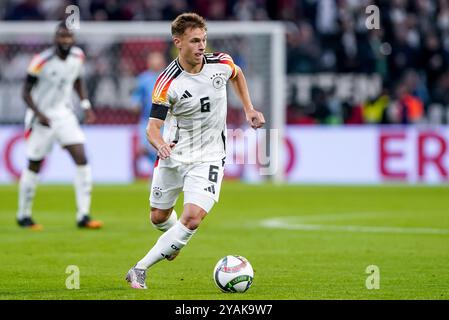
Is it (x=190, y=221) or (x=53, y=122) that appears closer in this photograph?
(x=190, y=221)

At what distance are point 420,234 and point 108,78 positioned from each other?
11940mm

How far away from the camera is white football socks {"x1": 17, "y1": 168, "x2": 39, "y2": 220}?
560 inches

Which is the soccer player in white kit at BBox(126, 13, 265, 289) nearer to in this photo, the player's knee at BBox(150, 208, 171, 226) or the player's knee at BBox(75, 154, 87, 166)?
the player's knee at BBox(150, 208, 171, 226)

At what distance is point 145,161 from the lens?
894 inches

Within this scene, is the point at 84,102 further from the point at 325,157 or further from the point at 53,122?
the point at 325,157

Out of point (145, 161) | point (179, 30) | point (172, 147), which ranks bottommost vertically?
point (145, 161)

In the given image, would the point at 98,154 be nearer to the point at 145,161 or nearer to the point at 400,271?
the point at 145,161

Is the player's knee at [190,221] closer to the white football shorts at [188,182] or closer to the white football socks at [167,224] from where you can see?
the white football shorts at [188,182]

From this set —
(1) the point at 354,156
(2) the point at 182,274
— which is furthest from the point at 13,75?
(2) the point at 182,274

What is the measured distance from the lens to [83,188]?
14.1 meters

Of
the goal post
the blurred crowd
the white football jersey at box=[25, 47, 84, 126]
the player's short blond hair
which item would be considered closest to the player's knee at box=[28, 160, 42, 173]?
the white football jersey at box=[25, 47, 84, 126]

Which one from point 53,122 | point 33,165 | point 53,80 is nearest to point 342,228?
point 53,122

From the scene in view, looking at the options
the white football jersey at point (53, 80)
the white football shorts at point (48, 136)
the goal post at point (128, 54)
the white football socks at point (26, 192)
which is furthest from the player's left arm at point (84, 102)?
the goal post at point (128, 54)

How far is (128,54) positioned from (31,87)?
10.2m
